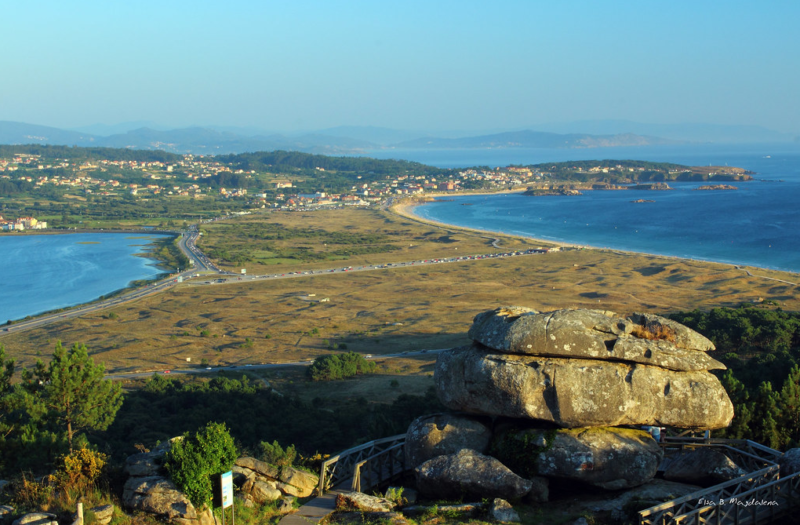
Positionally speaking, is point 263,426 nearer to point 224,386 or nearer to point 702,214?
point 224,386

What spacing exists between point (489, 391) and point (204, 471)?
5.73 m

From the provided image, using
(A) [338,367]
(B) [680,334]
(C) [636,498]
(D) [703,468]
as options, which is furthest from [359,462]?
(A) [338,367]

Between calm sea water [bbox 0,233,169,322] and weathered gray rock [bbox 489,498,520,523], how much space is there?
64.0 m

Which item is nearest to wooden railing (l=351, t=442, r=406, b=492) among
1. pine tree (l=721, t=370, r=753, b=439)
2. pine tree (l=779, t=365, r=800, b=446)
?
pine tree (l=721, t=370, r=753, b=439)

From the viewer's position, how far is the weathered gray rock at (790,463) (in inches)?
474

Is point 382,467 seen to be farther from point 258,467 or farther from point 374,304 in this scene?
point 374,304

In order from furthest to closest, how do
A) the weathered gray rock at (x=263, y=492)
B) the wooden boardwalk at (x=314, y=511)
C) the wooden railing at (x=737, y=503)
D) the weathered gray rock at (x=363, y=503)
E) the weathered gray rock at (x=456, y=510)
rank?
the weathered gray rock at (x=263, y=492), the weathered gray rock at (x=363, y=503), the wooden boardwalk at (x=314, y=511), the weathered gray rock at (x=456, y=510), the wooden railing at (x=737, y=503)

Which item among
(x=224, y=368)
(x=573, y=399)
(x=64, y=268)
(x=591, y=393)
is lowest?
(x=64, y=268)

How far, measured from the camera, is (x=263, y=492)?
12.6 metres

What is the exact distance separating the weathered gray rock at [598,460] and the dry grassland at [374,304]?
813 inches

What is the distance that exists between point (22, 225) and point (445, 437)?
139 metres

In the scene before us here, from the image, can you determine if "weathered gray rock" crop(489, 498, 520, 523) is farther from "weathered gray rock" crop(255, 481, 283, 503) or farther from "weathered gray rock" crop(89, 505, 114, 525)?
"weathered gray rock" crop(89, 505, 114, 525)

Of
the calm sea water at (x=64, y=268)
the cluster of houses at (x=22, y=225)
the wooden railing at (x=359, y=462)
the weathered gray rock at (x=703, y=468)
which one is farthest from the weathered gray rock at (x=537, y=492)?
the cluster of houses at (x=22, y=225)

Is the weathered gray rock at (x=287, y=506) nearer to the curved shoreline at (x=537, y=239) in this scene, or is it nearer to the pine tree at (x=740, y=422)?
the pine tree at (x=740, y=422)
